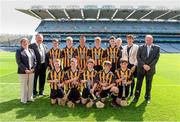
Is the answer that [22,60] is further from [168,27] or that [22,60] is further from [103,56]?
[168,27]

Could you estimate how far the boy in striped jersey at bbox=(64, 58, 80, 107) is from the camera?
308 inches

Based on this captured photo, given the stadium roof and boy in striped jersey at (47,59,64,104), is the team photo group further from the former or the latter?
the stadium roof

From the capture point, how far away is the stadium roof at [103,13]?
177ft

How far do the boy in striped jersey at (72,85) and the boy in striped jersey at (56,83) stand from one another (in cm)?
13

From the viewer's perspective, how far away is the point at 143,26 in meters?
62.8

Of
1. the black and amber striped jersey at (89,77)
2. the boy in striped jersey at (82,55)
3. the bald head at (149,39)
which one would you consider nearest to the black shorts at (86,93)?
the black and amber striped jersey at (89,77)

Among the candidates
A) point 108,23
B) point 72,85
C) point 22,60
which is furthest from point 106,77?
point 108,23

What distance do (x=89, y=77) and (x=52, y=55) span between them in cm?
167

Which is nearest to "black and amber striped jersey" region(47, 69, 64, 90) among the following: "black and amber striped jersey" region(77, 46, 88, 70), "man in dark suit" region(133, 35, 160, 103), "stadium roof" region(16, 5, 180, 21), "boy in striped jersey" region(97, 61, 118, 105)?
"boy in striped jersey" region(97, 61, 118, 105)

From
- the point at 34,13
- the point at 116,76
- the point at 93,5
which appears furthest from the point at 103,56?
the point at 34,13

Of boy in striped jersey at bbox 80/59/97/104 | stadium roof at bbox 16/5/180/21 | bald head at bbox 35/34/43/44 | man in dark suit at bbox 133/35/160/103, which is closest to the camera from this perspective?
boy in striped jersey at bbox 80/59/97/104

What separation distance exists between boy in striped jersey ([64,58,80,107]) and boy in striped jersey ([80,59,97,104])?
0.12m

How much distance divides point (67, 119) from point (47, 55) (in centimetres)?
305

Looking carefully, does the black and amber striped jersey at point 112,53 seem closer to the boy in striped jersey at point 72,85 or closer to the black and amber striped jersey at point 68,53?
the black and amber striped jersey at point 68,53
